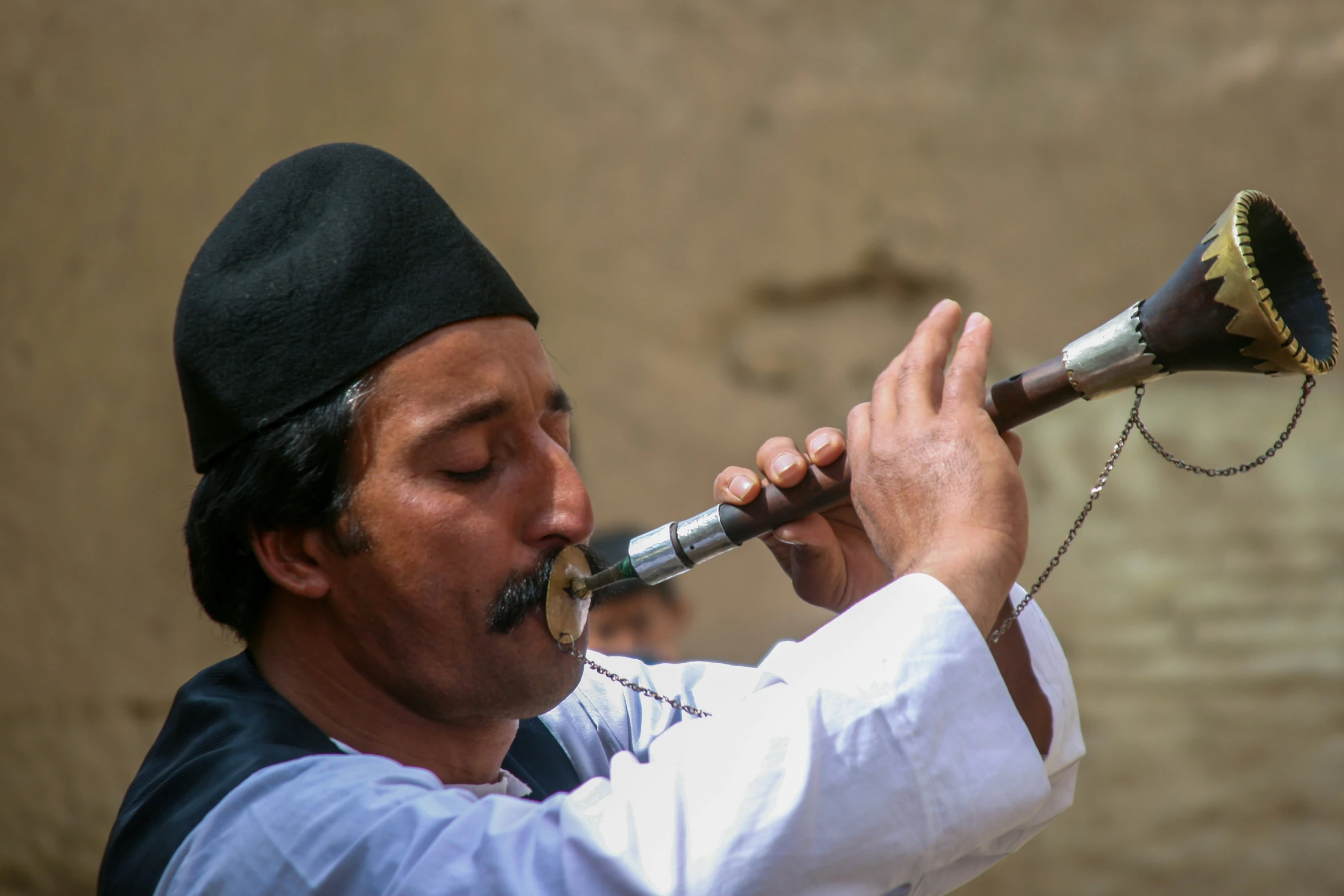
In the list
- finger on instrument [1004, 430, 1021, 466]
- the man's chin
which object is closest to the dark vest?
the man's chin

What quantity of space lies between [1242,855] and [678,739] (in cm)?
326

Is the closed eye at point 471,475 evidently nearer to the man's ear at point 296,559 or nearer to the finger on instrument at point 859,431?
the man's ear at point 296,559

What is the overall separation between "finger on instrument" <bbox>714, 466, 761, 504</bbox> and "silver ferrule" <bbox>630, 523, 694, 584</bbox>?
8cm

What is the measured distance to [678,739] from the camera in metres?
1.25

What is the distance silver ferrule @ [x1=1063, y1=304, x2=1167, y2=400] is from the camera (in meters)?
1.31

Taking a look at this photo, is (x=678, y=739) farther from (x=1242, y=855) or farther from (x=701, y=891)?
(x=1242, y=855)

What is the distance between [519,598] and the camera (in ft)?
4.85

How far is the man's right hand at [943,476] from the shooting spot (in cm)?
126

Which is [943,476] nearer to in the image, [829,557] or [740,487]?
[740,487]

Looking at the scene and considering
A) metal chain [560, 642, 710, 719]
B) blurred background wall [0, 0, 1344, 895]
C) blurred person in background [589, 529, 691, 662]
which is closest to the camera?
metal chain [560, 642, 710, 719]

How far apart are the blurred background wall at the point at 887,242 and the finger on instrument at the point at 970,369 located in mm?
2629

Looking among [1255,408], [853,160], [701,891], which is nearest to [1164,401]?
[1255,408]

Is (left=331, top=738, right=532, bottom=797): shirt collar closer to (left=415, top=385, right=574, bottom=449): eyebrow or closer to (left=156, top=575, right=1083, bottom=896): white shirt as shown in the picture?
(left=156, top=575, right=1083, bottom=896): white shirt

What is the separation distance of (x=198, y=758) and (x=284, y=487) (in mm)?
319
